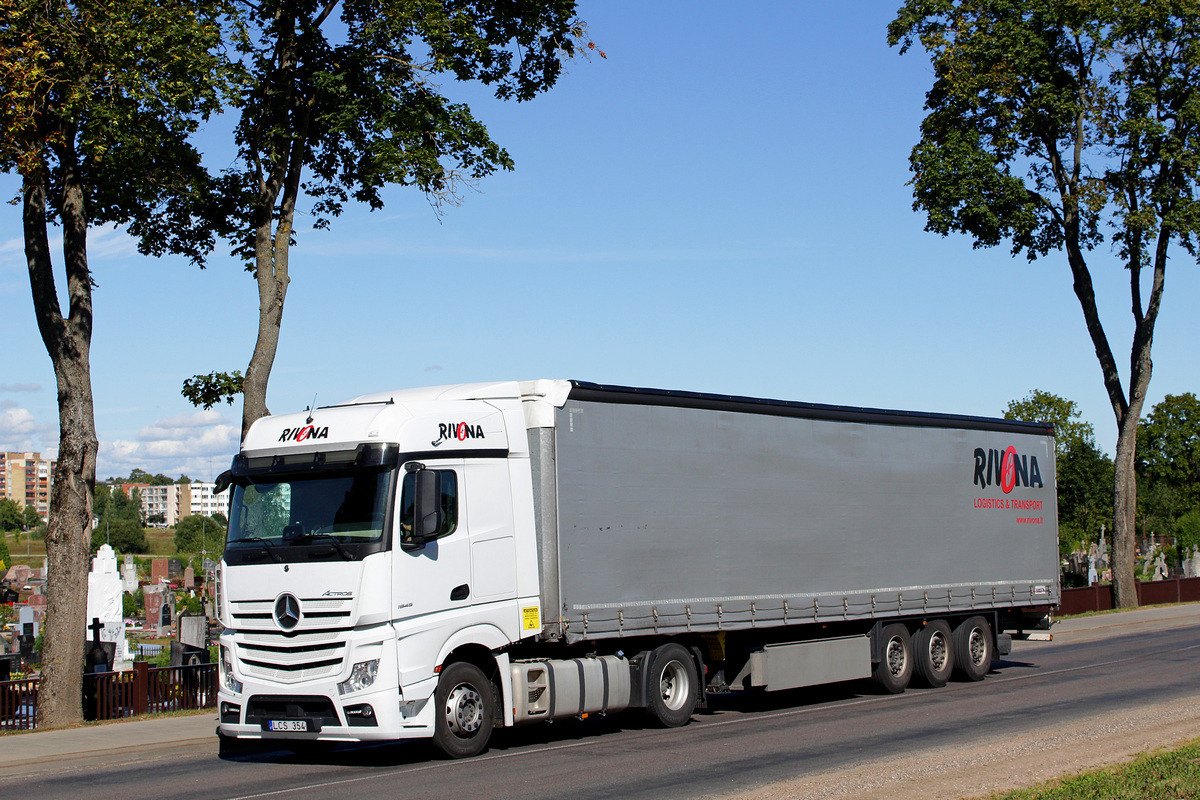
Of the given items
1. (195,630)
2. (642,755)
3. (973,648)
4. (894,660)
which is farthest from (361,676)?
(195,630)

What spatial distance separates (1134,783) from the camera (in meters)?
9.38

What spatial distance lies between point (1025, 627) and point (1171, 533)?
75.0m

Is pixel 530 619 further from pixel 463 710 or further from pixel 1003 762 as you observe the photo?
pixel 1003 762

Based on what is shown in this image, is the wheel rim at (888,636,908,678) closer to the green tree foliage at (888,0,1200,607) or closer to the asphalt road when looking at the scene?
the asphalt road

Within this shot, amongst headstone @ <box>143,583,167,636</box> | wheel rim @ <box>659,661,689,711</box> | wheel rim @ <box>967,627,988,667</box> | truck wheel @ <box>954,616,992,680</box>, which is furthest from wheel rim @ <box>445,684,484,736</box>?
headstone @ <box>143,583,167,636</box>

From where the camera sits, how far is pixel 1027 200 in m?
36.2

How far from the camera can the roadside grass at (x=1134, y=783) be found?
8875 mm

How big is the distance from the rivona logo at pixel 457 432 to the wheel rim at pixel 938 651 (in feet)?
30.1

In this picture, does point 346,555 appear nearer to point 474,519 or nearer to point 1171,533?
point 474,519

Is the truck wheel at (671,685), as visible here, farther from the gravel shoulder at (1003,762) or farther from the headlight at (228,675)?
the headlight at (228,675)

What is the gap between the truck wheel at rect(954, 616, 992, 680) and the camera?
61.1ft

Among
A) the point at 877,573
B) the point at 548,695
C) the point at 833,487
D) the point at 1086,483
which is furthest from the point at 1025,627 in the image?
the point at 1086,483

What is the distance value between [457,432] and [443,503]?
0.80 meters

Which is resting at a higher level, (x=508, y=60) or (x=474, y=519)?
(x=508, y=60)
